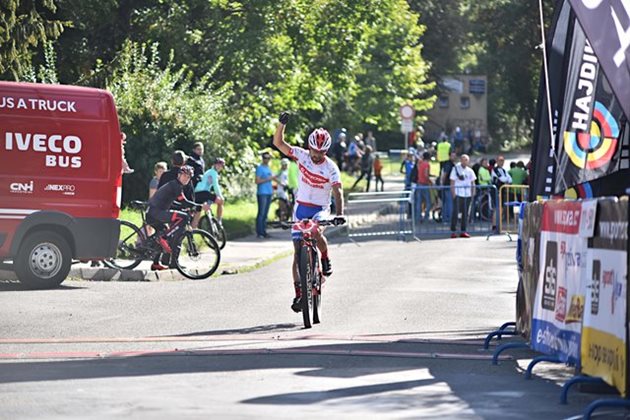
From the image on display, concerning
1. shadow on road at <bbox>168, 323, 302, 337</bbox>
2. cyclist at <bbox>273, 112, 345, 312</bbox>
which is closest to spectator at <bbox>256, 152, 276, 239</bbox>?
cyclist at <bbox>273, 112, 345, 312</bbox>

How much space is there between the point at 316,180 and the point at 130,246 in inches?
292

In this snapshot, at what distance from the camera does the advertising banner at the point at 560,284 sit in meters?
10.2

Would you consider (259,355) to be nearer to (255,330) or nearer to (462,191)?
(255,330)

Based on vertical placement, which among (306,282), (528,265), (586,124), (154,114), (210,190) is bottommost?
(306,282)

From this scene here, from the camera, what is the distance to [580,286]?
10.2m

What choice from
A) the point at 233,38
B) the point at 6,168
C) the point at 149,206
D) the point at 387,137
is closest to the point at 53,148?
the point at 6,168

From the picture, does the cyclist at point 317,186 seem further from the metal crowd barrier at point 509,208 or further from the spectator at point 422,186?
the spectator at point 422,186

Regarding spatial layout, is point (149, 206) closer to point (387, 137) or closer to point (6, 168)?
point (6, 168)

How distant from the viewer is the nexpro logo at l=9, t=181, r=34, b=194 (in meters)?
18.9

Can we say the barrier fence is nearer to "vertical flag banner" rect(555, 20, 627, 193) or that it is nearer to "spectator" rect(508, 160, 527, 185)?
"vertical flag banner" rect(555, 20, 627, 193)

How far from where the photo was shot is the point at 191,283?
20891 millimetres

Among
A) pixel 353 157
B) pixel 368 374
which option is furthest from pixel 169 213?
pixel 353 157

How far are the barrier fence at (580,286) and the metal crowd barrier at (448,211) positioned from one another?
75.1ft

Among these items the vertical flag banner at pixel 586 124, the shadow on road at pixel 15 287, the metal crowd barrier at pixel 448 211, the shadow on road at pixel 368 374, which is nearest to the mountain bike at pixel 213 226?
the shadow on road at pixel 15 287
